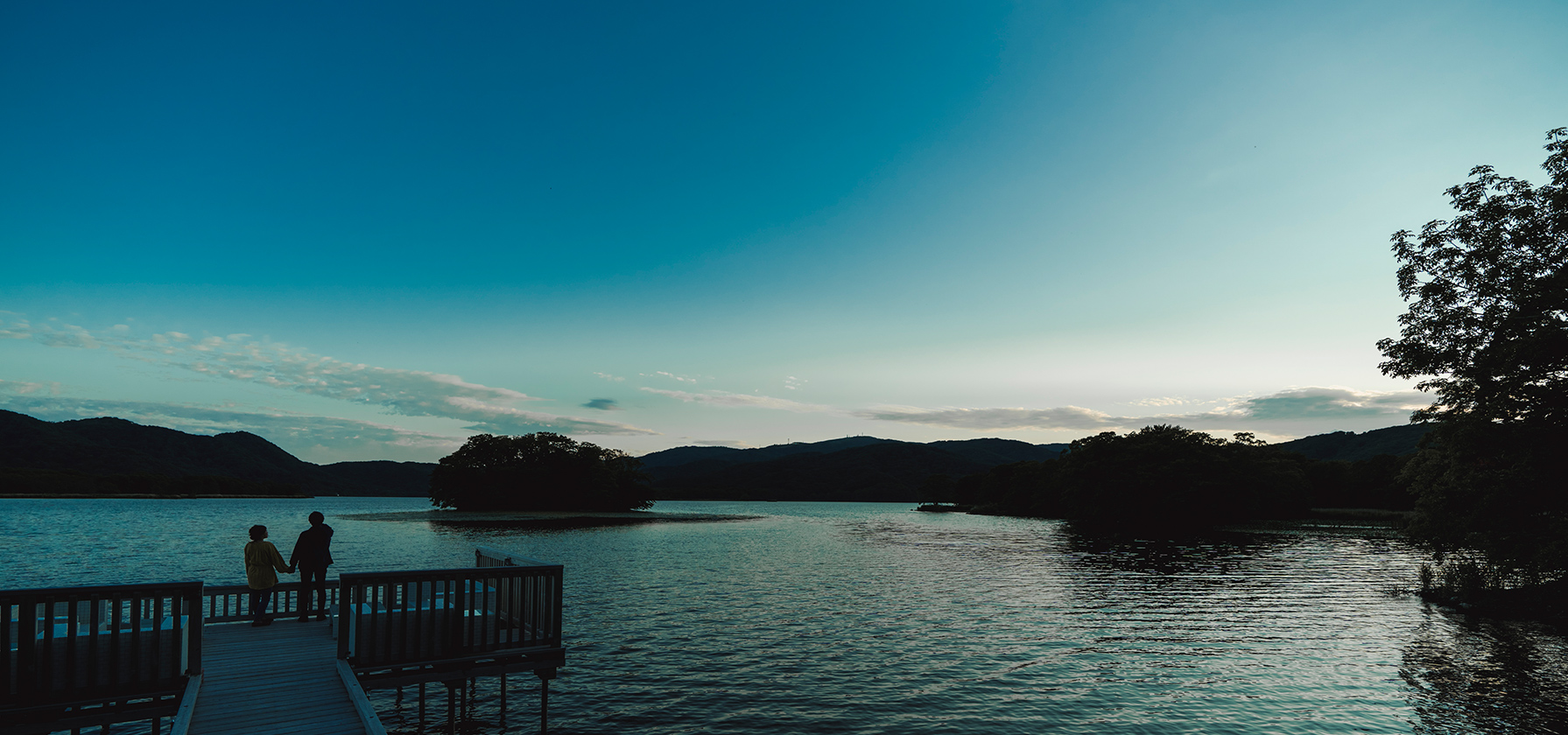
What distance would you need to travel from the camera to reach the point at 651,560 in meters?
44.2

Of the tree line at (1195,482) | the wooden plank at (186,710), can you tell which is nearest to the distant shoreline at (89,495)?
the tree line at (1195,482)

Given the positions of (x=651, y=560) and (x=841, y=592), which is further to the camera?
(x=651, y=560)

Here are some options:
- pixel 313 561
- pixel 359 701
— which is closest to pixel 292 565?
pixel 313 561

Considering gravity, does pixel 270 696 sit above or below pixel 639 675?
above

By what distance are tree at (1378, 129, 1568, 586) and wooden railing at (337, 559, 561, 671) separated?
93.1ft

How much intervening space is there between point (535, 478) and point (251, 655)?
134639 millimetres

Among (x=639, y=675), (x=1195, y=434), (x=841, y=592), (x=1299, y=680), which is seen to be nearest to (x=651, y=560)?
(x=841, y=592)

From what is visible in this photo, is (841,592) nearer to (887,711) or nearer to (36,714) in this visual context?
(887,711)

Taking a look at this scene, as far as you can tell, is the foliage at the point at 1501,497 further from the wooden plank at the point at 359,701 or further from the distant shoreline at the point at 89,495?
the distant shoreline at the point at 89,495

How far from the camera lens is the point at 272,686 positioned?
10.4 meters

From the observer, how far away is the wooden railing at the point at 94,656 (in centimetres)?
900

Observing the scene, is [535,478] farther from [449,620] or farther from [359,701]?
[359,701]

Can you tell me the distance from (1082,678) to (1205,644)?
6.52 m

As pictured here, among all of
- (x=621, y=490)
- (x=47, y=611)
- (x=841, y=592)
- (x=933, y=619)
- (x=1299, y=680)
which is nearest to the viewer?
(x=47, y=611)
